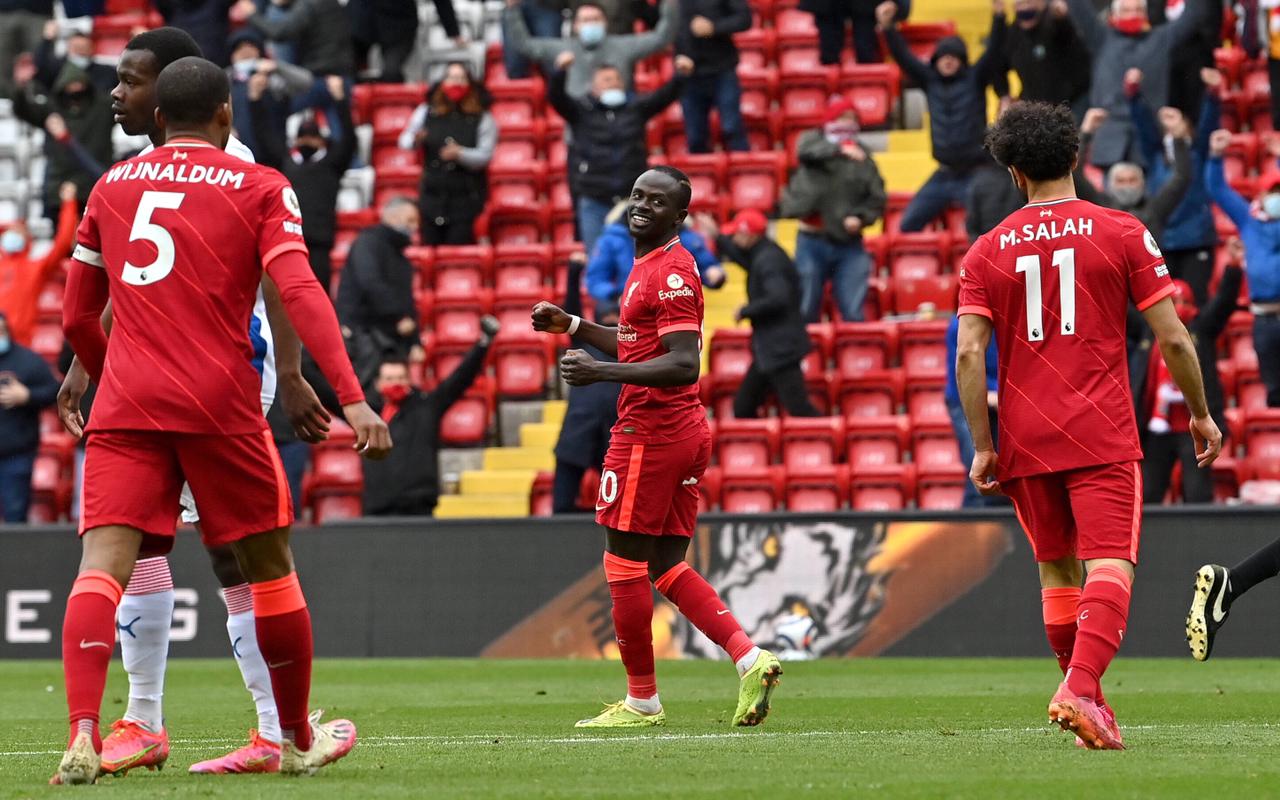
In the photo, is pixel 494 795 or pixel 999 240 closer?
pixel 494 795

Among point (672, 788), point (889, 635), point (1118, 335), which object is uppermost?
point (1118, 335)

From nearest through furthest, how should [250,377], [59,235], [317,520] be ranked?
[250,377]
[317,520]
[59,235]

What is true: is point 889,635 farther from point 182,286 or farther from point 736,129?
point 182,286

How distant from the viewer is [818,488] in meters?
15.5

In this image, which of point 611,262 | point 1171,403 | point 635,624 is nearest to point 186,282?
point 635,624

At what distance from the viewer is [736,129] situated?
62.0 ft

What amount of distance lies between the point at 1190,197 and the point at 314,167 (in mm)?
7082

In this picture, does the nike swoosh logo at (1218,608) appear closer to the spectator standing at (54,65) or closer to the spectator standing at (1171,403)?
the spectator standing at (1171,403)

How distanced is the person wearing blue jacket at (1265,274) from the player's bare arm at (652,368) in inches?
309

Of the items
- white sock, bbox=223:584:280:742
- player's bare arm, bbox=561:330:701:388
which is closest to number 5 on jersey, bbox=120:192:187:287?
white sock, bbox=223:584:280:742

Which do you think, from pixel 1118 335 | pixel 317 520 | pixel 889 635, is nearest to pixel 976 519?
pixel 889 635

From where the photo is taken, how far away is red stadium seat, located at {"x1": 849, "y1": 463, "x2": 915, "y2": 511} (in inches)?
605

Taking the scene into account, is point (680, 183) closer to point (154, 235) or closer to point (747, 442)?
point (154, 235)

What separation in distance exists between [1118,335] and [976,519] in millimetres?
6944
